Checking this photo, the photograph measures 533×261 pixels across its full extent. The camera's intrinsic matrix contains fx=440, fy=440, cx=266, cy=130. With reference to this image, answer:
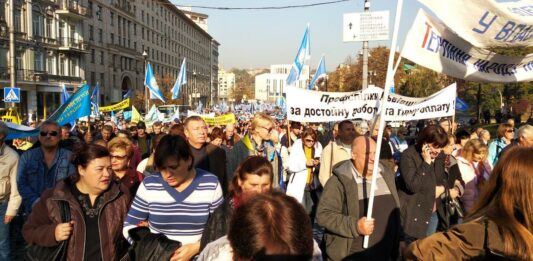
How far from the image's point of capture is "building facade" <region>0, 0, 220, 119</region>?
38.0 m

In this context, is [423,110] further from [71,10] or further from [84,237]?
[71,10]

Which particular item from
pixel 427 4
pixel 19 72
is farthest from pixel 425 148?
pixel 19 72

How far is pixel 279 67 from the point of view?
573ft

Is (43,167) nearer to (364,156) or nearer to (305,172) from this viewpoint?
(305,172)

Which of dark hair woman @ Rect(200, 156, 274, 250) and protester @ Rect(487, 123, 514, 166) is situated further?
protester @ Rect(487, 123, 514, 166)

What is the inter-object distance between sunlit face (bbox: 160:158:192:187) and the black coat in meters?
2.50

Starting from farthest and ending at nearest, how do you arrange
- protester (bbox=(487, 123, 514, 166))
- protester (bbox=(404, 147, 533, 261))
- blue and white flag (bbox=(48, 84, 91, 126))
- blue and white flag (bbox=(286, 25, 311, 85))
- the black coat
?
blue and white flag (bbox=(286, 25, 311, 85)) → blue and white flag (bbox=(48, 84, 91, 126)) → protester (bbox=(487, 123, 514, 166)) → the black coat → protester (bbox=(404, 147, 533, 261))

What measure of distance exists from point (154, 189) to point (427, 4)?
2.87 m

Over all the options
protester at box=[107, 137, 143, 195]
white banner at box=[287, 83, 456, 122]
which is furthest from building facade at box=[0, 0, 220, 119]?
protester at box=[107, 137, 143, 195]

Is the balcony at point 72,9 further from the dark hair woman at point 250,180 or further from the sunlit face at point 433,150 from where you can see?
the dark hair woman at point 250,180

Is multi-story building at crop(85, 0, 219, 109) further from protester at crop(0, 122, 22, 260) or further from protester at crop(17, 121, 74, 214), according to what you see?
protester at crop(0, 122, 22, 260)

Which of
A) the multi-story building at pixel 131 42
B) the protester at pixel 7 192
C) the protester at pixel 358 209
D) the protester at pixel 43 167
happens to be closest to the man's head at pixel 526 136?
the protester at pixel 358 209

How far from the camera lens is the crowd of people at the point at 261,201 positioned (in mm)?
1904

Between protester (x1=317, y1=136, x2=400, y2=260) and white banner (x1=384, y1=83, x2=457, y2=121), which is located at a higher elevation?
white banner (x1=384, y1=83, x2=457, y2=121)
